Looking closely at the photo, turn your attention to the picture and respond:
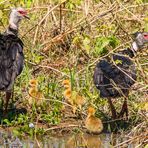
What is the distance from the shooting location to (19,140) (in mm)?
6781

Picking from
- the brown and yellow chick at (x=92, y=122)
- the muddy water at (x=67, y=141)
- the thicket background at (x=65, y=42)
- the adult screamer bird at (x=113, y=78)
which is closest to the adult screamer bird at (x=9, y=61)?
the thicket background at (x=65, y=42)

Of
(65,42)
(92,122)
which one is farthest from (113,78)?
(65,42)

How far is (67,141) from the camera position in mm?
6863

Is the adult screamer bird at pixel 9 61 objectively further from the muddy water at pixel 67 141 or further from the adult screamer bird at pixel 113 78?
the adult screamer bird at pixel 113 78

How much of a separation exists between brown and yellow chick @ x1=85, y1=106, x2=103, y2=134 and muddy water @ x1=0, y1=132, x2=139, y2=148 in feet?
0.41

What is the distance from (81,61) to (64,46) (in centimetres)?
60

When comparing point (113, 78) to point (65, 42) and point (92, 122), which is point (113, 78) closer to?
point (92, 122)

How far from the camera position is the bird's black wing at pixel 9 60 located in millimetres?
7359

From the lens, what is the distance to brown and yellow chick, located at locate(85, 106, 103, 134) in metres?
6.50

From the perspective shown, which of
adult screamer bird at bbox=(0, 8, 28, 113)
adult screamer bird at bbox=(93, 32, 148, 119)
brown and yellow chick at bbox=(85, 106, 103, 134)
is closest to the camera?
brown and yellow chick at bbox=(85, 106, 103, 134)

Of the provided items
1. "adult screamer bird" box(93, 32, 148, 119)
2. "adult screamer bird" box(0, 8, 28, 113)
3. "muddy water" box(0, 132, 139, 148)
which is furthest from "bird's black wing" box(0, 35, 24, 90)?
"adult screamer bird" box(93, 32, 148, 119)

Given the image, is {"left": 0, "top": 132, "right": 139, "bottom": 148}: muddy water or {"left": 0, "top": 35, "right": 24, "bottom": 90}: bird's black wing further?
{"left": 0, "top": 35, "right": 24, "bottom": 90}: bird's black wing

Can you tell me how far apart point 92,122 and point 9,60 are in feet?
5.16

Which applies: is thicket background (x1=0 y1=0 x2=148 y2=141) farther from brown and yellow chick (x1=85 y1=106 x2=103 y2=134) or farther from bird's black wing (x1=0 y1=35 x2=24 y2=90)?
brown and yellow chick (x1=85 y1=106 x2=103 y2=134)
